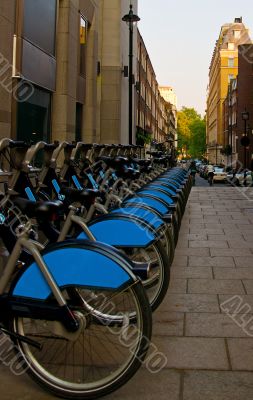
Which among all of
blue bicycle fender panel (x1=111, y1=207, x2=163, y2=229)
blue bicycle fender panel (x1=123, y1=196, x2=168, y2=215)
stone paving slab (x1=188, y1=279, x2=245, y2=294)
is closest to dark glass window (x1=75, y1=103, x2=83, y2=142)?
blue bicycle fender panel (x1=123, y1=196, x2=168, y2=215)

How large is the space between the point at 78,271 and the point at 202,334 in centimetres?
164

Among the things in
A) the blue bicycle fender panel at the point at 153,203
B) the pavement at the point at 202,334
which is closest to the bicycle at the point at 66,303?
the pavement at the point at 202,334

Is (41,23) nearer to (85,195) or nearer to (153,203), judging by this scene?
(153,203)

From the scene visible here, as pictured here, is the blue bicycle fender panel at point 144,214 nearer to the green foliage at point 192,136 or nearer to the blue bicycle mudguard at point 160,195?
the blue bicycle mudguard at point 160,195

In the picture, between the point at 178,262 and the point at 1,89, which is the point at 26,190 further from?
the point at 1,89

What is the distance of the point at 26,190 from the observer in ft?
16.1

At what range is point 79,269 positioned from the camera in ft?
9.96

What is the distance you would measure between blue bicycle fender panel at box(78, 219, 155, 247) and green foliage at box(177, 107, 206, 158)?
165215 mm

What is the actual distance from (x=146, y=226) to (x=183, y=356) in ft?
4.39

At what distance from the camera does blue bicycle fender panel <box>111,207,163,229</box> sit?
195 inches

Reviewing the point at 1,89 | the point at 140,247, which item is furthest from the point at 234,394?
the point at 1,89

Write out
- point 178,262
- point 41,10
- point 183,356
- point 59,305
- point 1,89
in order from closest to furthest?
point 59,305 → point 183,356 → point 178,262 → point 1,89 → point 41,10

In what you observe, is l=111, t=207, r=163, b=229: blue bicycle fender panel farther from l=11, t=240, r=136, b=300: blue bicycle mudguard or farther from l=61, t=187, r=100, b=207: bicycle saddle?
l=11, t=240, r=136, b=300: blue bicycle mudguard

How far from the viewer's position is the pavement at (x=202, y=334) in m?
3.20
